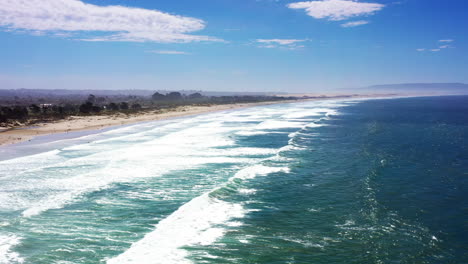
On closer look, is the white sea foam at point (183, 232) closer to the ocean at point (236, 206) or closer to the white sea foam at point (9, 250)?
the ocean at point (236, 206)

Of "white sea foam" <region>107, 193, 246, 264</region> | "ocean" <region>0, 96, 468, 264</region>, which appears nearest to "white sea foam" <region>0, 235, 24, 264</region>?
"ocean" <region>0, 96, 468, 264</region>

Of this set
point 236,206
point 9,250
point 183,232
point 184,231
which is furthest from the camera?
point 236,206

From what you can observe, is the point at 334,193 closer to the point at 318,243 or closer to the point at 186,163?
the point at 318,243

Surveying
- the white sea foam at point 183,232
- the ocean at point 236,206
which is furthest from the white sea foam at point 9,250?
the white sea foam at point 183,232

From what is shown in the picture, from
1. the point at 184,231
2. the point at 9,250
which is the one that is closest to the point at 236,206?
the point at 184,231

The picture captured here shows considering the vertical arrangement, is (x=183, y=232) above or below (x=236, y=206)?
below

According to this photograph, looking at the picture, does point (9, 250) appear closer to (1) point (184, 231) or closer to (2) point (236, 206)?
(1) point (184, 231)

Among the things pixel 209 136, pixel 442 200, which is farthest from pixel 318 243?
pixel 209 136

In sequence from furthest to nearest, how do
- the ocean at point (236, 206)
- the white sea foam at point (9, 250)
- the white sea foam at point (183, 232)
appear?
the ocean at point (236, 206)
the white sea foam at point (183, 232)
the white sea foam at point (9, 250)
